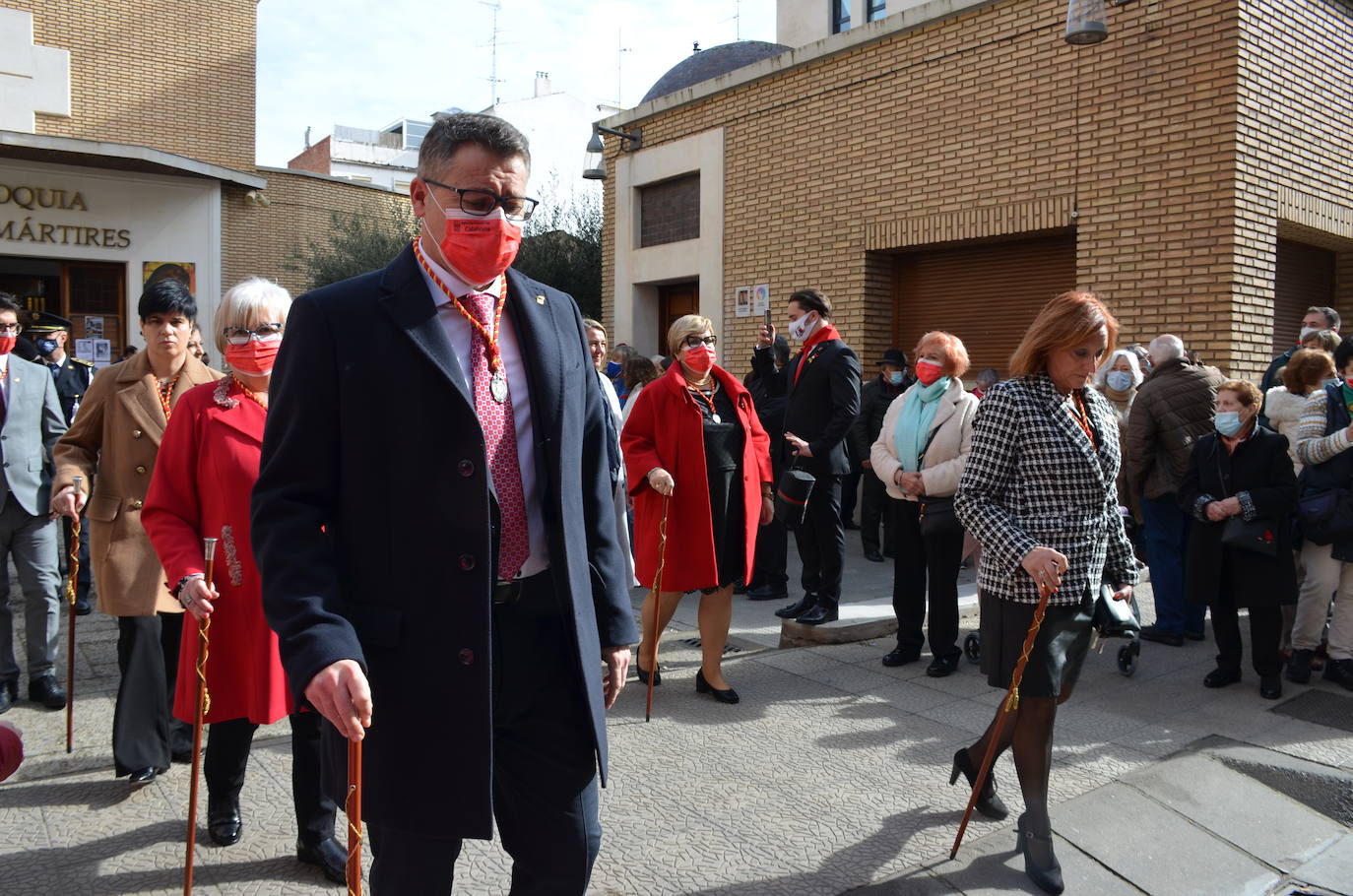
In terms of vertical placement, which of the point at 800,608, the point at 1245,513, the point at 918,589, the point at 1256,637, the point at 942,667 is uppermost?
the point at 1245,513

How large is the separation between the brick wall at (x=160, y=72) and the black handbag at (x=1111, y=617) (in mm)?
21386

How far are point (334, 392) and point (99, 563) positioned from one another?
2.66 meters

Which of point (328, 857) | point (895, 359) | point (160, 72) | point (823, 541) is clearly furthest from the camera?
point (160, 72)

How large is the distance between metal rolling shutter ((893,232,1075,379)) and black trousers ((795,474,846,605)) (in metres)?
4.77

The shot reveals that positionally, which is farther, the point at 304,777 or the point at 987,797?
the point at 987,797

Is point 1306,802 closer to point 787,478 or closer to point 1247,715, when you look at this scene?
point 1247,715

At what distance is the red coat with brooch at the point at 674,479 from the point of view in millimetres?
5414

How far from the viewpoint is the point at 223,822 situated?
3.61 metres

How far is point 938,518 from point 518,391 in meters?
3.88

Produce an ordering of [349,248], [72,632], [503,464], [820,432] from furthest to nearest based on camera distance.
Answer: [349,248]
[820,432]
[72,632]
[503,464]

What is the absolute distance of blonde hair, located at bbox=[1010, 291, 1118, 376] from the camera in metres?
3.47

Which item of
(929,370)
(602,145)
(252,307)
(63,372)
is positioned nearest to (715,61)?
(602,145)

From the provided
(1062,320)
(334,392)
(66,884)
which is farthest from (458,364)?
(66,884)

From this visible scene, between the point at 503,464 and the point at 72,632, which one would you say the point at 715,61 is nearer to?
the point at 72,632
